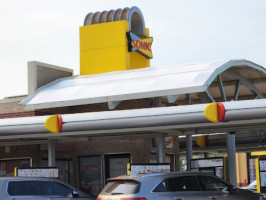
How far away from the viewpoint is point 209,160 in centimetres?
2161

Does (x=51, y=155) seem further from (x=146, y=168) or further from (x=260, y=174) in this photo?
(x=260, y=174)

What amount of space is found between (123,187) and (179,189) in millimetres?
1348

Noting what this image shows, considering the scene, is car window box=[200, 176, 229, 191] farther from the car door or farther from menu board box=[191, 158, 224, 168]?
menu board box=[191, 158, 224, 168]

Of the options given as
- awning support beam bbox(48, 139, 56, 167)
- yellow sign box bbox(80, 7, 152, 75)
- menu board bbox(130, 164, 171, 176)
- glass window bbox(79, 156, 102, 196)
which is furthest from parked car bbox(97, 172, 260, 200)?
yellow sign box bbox(80, 7, 152, 75)

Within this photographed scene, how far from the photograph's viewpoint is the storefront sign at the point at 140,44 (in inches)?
1206

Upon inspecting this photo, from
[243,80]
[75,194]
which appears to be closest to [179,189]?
[75,194]

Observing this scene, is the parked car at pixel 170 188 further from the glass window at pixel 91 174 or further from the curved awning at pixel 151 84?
the glass window at pixel 91 174

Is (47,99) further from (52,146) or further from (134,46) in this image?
(134,46)

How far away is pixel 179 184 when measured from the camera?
14.4 metres

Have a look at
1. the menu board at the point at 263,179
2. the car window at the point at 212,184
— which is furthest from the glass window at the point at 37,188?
the menu board at the point at 263,179

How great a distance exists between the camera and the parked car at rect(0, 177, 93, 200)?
608 inches

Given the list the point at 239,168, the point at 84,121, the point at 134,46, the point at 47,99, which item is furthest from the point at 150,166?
the point at 239,168

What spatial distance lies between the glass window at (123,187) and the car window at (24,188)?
232cm

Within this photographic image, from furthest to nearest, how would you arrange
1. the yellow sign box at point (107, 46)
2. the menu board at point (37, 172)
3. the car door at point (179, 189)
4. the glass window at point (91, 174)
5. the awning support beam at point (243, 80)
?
1. the yellow sign box at point (107, 46)
2. the glass window at point (91, 174)
3. the awning support beam at point (243, 80)
4. the menu board at point (37, 172)
5. the car door at point (179, 189)
